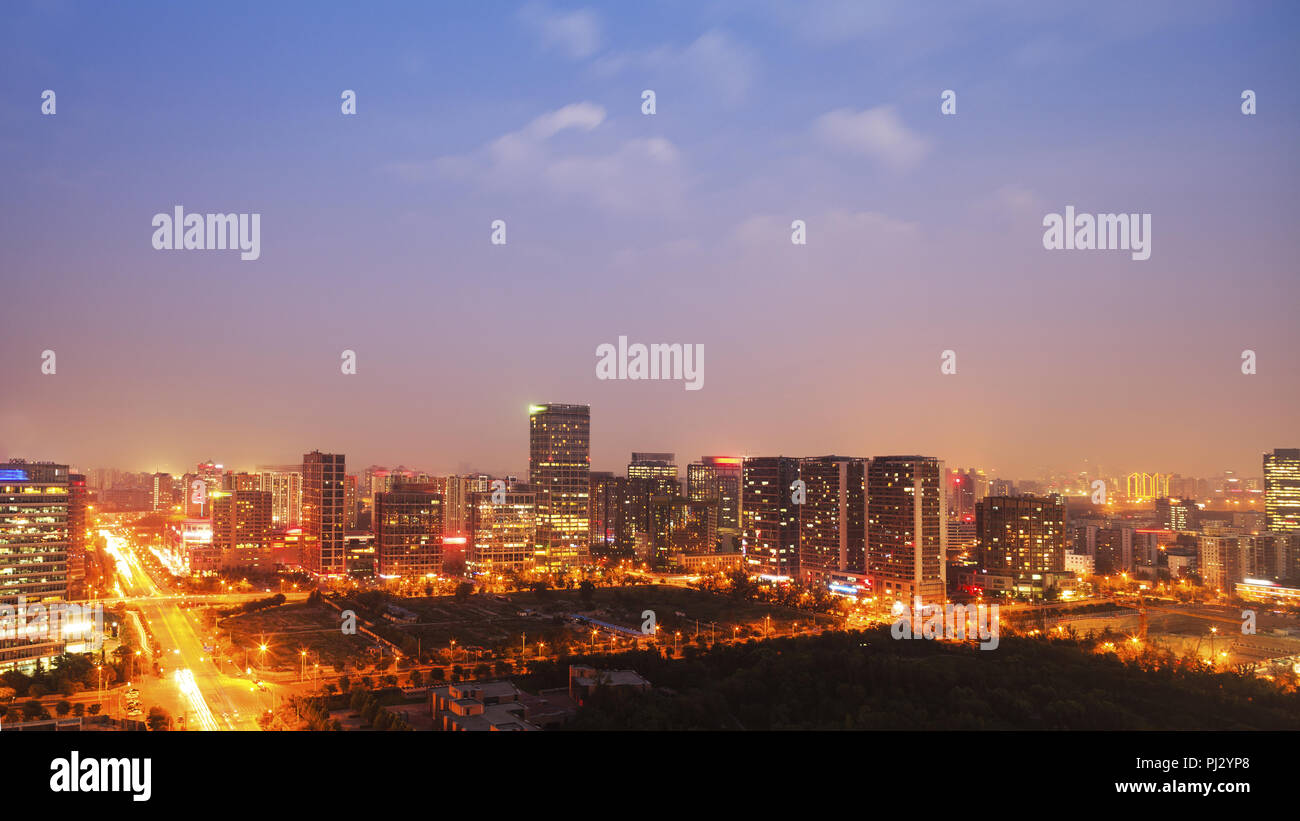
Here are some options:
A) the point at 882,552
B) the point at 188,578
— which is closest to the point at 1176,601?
the point at 882,552

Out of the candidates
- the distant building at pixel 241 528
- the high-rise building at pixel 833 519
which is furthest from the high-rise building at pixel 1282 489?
the distant building at pixel 241 528

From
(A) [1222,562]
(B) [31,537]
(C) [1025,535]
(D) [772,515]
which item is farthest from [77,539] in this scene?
(A) [1222,562]

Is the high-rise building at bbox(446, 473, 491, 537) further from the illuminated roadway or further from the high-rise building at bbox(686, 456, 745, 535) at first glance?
the illuminated roadway

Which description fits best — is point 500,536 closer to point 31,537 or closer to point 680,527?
point 680,527

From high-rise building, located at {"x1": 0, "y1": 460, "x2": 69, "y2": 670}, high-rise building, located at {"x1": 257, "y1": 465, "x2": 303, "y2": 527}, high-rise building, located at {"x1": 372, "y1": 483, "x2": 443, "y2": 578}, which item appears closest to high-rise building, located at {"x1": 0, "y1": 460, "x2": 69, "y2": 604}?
high-rise building, located at {"x1": 0, "y1": 460, "x2": 69, "y2": 670}

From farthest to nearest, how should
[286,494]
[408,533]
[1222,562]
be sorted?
1. [286,494]
2. [408,533]
3. [1222,562]
